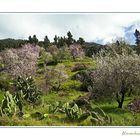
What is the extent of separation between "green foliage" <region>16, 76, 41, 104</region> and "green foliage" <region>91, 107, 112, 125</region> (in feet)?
12.4

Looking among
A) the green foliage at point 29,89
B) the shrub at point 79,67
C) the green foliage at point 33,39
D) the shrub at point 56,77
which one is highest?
the green foliage at point 33,39

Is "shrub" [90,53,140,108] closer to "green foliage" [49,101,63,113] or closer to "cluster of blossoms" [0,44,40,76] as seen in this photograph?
"green foliage" [49,101,63,113]

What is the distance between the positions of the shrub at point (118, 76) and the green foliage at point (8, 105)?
495cm

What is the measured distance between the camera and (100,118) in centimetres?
2544

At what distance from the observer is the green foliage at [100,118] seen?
25125 mm

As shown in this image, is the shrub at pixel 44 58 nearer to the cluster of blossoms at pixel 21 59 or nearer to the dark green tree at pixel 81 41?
the cluster of blossoms at pixel 21 59

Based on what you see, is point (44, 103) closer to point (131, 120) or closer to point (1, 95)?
point (1, 95)

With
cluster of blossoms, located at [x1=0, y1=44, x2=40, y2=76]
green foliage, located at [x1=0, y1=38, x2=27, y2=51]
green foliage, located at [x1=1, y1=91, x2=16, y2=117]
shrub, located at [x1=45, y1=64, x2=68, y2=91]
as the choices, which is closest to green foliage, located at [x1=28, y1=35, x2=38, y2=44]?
green foliage, located at [x1=0, y1=38, x2=27, y2=51]

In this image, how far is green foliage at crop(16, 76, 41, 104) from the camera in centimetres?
2755

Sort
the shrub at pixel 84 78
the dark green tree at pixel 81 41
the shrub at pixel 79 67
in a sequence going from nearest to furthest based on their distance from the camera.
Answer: the dark green tree at pixel 81 41 → the shrub at pixel 84 78 → the shrub at pixel 79 67

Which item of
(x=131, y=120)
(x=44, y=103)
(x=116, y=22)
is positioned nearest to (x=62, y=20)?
(x=116, y=22)

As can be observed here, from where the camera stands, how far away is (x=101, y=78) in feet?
90.3

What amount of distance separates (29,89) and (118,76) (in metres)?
5.18

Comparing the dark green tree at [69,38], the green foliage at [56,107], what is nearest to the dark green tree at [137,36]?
the dark green tree at [69,38]
